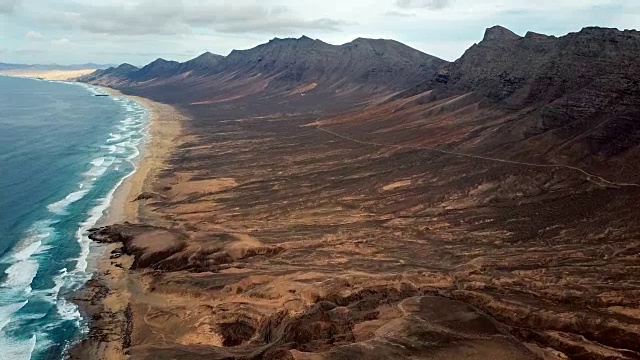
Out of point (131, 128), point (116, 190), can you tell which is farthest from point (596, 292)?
point (131, 128)

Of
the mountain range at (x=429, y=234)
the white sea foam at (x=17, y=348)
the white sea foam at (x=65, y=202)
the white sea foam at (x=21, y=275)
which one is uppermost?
the mountain range at (x=429, y=234)

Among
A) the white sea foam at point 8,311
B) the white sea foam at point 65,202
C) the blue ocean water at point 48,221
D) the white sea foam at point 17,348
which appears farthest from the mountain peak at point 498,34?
the white sea foam at point 17,348

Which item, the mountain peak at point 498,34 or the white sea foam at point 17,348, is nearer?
the white sea foam at point 17,348

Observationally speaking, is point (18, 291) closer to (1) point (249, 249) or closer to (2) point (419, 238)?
(1) point (249, 249)

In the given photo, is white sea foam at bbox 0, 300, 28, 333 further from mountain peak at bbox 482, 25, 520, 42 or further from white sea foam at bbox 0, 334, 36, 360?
mountain peak at bbox 482, 25, 520, 42

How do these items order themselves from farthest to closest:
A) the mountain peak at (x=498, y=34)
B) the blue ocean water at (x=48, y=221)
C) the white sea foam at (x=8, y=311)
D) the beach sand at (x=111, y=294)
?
1. the mountain peak at (x=498, y=34)
2. the white sea foam at (x=8, y=311)
3. the blue ocean water at (x=48, y=221)
4. the beach sand at (x=111, y=294)

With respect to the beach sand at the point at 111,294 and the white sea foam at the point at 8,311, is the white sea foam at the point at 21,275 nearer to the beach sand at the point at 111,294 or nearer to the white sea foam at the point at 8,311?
the white sea foam at the point at 8,311

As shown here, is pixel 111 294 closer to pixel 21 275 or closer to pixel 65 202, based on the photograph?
pixel 21 275
